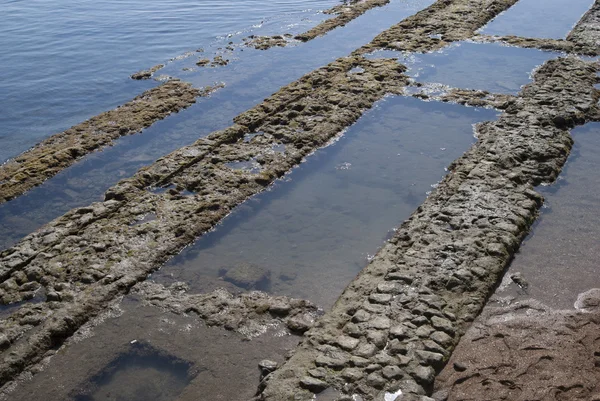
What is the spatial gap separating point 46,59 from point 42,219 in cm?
841

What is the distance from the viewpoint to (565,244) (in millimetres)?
8375

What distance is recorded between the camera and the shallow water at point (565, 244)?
24.9 ft

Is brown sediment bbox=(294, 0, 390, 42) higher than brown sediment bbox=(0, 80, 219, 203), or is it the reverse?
brown sediment bbox=(294, 0, 390, 42)

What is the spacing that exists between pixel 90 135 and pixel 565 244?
8.55m

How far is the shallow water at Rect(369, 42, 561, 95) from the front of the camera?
1363 cm

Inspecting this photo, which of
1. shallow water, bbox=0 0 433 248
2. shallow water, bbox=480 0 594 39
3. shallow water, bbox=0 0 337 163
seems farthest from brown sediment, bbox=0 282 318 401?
shallow water, bbox=480 0 594 39

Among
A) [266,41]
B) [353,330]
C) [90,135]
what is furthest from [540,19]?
[353,330]

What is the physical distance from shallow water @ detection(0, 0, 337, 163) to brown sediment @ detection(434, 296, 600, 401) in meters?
9.08

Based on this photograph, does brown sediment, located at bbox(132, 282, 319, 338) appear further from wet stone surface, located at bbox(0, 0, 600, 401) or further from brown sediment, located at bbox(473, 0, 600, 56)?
brown sediment, located at bbox(473, 0, 600, 56)

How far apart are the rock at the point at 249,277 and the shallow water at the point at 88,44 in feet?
19.4

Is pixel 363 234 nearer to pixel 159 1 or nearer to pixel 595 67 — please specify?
pixel 595 67

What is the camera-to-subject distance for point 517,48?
15.5 metres

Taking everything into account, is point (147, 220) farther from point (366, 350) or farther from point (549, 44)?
point (549, 44)

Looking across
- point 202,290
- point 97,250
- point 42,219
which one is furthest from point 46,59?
point 202,290
